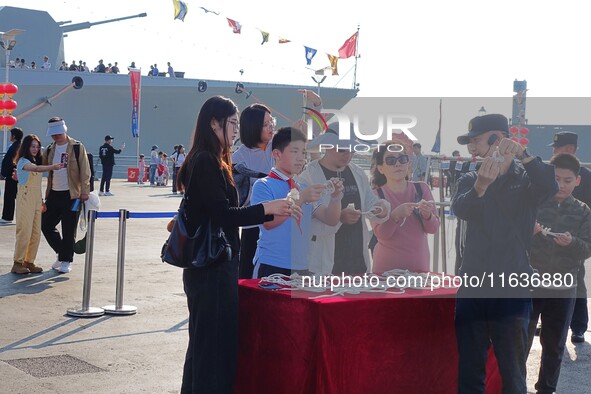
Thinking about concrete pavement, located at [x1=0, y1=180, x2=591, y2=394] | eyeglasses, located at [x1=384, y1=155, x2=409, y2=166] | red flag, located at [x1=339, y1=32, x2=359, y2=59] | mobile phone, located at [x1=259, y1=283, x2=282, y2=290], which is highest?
red flag, located at [x1=339, y1=32, x2=359, y2=59]

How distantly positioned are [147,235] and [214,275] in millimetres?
11551

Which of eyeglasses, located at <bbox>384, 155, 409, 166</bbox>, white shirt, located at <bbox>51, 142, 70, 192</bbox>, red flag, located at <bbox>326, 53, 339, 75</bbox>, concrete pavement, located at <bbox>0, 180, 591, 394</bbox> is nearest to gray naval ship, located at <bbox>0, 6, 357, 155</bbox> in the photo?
red flag, located at <bbox>326, 53, 339, 75</bbox>

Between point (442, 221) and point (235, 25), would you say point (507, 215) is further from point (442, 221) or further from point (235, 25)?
point (235, 25)

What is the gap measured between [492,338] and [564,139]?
293cm

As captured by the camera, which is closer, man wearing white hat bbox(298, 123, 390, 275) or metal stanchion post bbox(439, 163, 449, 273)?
man wearing white hat bbox(298, 123, 390, 275)

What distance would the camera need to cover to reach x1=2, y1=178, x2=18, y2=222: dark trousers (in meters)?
15.5

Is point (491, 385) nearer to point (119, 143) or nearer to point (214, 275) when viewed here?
point (214, 275)

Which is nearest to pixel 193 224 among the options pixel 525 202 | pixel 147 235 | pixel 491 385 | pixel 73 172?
pixel 525 202

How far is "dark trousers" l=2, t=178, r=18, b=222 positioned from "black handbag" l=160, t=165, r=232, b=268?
11.9 metres

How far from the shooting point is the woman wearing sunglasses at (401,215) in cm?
483

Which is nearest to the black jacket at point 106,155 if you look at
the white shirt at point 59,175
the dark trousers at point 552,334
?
the white shirt at point 59,175

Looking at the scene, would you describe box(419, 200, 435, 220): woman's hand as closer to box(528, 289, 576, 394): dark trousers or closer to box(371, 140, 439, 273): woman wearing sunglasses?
box(371, 140, 439, 273): woman wearing sunglasses

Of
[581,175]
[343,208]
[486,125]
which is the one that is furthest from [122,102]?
[486,125]

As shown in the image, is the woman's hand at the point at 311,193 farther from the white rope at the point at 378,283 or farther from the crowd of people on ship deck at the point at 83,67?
the crowd of people on ship deck at the point at 83,67
